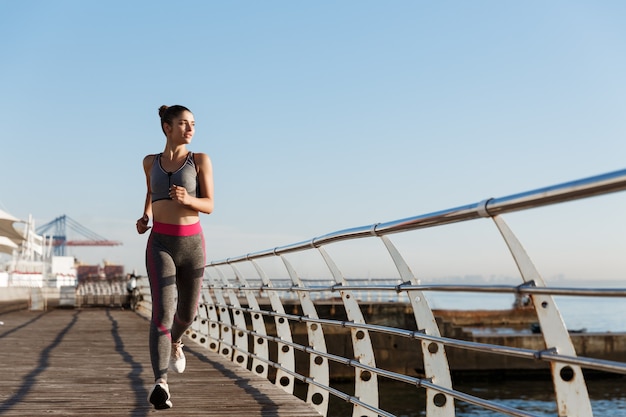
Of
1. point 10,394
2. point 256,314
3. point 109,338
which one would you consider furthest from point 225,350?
point 10,394

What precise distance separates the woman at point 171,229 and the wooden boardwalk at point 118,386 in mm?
400

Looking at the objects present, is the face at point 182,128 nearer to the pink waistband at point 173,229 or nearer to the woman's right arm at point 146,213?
the woman's right arm at point 146,213

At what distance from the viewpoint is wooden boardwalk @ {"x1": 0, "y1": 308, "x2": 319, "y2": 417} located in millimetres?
4676

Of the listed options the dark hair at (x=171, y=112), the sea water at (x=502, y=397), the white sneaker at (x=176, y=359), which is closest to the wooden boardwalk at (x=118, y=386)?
the white sneaker at (x=176, y=359)

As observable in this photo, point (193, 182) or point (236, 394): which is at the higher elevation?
point (193, 182)

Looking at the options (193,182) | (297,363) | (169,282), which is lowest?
(297,363)

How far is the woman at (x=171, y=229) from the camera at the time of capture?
4.47m

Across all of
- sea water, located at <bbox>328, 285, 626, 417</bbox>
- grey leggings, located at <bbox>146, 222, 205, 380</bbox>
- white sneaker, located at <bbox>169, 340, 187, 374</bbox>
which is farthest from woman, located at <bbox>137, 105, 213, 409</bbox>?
sea water, located at <bbox>328, 285, 626, 417</bbox>

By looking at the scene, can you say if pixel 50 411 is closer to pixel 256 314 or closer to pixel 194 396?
pixel 194 396

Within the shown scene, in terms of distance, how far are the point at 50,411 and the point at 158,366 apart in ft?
2.30

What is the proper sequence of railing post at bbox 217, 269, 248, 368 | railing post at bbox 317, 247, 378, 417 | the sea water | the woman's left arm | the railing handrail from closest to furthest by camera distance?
the railing handrail < railing post at bbox 317, 247, 378, 417 < the woman's left arm < railing post at bbox 217, 269, 248, 368 < the sea water

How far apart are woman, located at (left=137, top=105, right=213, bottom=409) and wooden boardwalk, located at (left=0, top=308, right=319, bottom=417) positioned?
1.31 ft

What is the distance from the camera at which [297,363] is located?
92.7ft

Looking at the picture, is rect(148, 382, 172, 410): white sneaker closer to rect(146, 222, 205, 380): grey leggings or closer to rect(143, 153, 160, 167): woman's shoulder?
rect(146, 222, 205, 380): grey leggings
